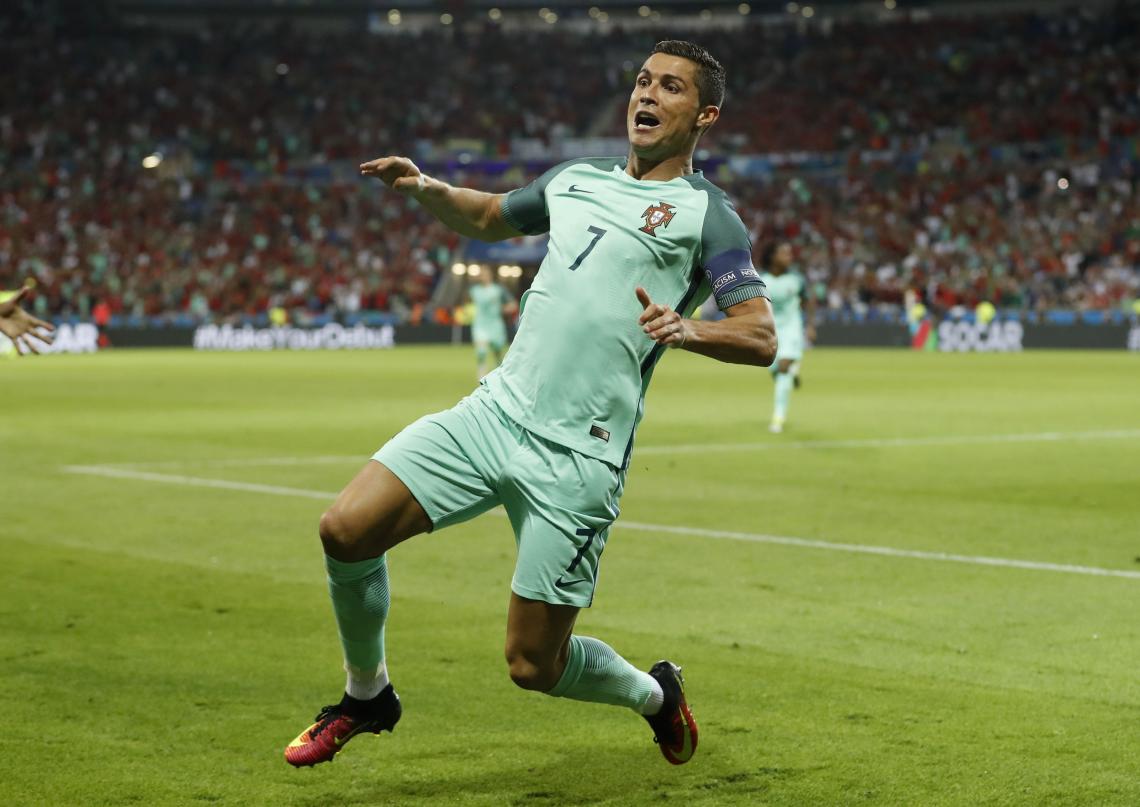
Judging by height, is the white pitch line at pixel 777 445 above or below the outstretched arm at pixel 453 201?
below

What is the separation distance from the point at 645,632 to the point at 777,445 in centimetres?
1008

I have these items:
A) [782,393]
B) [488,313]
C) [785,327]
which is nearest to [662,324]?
[782,393]

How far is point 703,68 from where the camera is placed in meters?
5.17

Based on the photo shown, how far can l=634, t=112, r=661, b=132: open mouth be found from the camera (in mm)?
5074

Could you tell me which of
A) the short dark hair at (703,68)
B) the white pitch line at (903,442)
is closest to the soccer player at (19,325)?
the short dark hair at (703,68)

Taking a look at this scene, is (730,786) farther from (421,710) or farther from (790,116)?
(790,116)

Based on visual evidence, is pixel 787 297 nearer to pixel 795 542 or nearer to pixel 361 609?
pixel 795 542

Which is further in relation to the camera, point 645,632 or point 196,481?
point 196,481

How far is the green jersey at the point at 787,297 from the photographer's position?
19047 millimetres

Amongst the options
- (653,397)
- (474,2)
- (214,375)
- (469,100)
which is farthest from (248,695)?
(474,2)

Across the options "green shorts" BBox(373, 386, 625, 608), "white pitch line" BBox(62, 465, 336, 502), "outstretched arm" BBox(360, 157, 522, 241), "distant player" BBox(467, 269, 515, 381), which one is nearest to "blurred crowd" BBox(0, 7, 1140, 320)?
"distant player" BBox(467, 269, 515, 381)

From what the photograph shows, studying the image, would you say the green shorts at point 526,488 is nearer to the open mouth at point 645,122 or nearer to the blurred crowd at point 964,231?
the open mouth at point 645,122

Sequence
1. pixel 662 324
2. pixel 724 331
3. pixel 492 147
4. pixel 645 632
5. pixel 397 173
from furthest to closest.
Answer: pixel 492 147 → pixel 645 632 → pixel 397 173 → pixel 724 331 → pixel 662 324

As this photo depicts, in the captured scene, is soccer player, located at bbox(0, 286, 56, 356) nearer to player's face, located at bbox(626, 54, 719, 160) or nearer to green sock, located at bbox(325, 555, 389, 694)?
green sock, located at bbox(325, 555, 389, 694)
